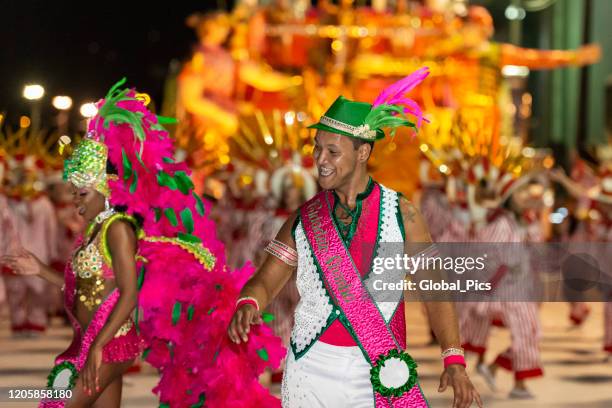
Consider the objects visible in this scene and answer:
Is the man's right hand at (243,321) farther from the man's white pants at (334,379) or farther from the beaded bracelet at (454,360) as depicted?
the beaded bracelet at (454,360)

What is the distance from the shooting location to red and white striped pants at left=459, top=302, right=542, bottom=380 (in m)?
10.1

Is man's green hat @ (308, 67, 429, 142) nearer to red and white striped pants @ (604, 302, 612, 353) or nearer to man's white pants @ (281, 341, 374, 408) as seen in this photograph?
man's white pants @ (281, 341, 374, 408)

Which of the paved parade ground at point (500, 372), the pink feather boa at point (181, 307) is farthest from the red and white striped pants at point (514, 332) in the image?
the pink feather boa at point (181, 307)

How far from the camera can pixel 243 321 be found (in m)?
4.46

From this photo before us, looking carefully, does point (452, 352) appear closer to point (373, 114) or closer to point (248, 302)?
point (248, 302)

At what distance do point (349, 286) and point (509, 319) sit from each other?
19.9ft

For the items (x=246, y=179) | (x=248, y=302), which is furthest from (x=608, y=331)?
(x=248, y=302)

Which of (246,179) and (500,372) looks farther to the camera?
(246,179)

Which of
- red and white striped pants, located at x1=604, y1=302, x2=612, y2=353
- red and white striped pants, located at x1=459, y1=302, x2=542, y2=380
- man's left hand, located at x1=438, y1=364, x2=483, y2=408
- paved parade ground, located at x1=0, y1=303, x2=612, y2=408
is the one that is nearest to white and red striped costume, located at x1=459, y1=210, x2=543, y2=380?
red and white striped pants, located at x1=459, y1=302, x2=542, y2=380

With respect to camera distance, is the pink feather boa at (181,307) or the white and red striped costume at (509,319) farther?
the white and red striped costume at (509,319)

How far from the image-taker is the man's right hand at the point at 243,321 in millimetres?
4445

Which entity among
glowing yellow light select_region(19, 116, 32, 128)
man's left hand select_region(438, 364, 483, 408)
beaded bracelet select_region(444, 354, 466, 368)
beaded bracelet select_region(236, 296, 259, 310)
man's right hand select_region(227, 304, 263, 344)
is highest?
glowing yellow light select_region(19, 116, 32, 128)

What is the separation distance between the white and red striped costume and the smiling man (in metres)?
5.71

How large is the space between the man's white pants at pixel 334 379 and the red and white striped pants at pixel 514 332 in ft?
19.0
